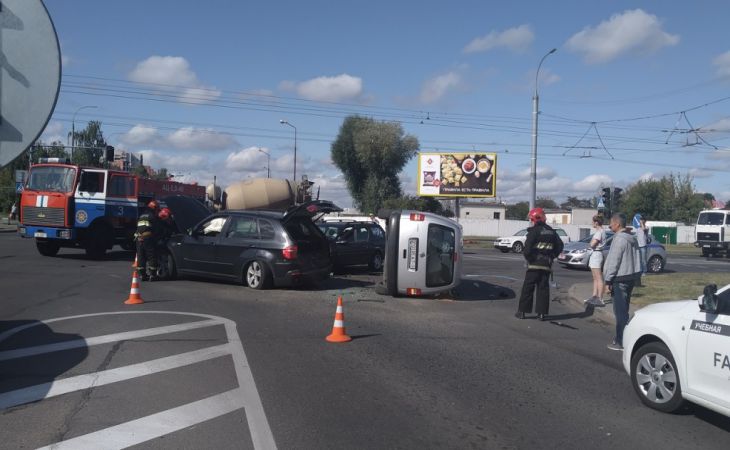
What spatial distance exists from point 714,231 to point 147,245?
35.0 meters

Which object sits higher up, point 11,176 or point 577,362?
point 11,176

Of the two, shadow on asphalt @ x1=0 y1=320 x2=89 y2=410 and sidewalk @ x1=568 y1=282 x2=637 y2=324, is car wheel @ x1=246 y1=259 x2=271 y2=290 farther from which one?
sidewalk @ x1=568 y1=282 x2=637 y2=324

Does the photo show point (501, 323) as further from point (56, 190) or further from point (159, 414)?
point (56, 190)

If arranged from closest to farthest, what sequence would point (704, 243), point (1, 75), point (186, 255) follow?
point (1, 75) → point (186, 255) → point (704, 243)

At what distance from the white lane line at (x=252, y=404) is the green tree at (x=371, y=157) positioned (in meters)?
51.8

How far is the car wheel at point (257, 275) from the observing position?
12.6 metres

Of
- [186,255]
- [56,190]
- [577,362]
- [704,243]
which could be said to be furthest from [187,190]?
[704,243]

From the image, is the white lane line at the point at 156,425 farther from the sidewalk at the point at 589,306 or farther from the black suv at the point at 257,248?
the sidewalk at the point at 589,306

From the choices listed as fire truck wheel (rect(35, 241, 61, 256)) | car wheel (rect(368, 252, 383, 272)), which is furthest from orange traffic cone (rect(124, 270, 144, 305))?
fire truck wheel (rect(35, 241, 61, 256))

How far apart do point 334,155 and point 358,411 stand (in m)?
59.1

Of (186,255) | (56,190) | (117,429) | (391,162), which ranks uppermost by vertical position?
(391,162)

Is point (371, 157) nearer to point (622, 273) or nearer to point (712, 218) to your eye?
point (712, 218)

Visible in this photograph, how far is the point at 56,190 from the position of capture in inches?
706

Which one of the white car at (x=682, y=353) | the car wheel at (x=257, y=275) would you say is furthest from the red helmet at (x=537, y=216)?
the car wheel at (x=257, y=275)
